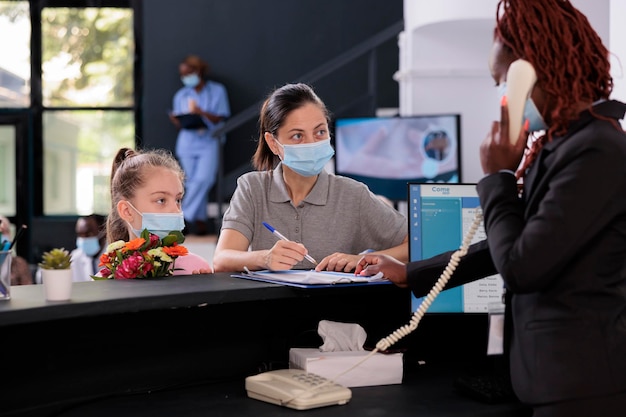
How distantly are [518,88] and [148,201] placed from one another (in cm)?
141

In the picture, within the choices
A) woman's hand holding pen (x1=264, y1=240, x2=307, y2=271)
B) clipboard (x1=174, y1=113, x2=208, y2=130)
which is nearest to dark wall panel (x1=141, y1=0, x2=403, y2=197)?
clipboard (x1=174, y1=113, x2=208, y2=130)

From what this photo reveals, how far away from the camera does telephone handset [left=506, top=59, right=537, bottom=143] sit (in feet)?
4.70

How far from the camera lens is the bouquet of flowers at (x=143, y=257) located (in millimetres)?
2012

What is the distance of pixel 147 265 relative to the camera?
202 centimetres

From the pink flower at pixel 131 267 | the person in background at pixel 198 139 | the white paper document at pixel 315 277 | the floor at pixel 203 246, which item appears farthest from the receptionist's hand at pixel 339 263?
the person in background at pixel 198 139

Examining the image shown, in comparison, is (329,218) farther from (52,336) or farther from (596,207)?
(596,207)

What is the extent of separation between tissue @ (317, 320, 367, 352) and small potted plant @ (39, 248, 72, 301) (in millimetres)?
556

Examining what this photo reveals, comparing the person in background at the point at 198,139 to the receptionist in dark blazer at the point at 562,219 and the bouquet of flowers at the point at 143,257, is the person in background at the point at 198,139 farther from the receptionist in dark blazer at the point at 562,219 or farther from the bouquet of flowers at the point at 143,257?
the receptionist in dark blazer at the point at 562,219

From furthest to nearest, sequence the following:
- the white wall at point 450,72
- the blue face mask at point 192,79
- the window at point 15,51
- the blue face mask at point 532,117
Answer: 1. the window at point 15,51
2. the blue face mask at point 192,79
3. the white wall at point 450,72
4. the blue face mask at point 532,117

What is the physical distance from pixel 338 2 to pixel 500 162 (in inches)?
312

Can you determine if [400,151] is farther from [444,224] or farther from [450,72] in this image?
[444,224]

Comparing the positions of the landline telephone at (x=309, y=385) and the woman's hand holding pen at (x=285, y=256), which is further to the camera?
the woman's hand holding pen at (x=285, y=256)

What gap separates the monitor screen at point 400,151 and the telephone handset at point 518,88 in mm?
5129

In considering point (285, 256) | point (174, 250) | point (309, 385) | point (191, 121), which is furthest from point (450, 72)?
point (309, 385)
